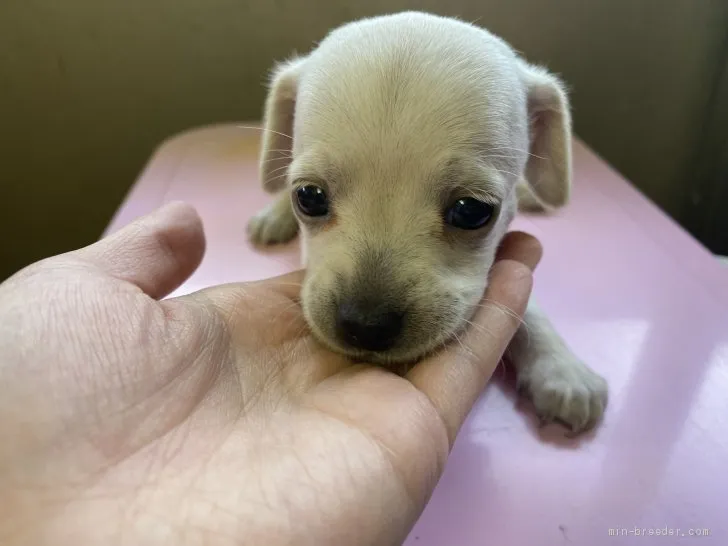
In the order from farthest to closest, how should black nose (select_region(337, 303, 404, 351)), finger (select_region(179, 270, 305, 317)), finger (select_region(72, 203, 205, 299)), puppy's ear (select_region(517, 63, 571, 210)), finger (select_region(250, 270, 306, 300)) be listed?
puppy's ear (select_region(517, 63, 571, 210)) < finger (select_region(250, 270, 306, 300)) < finger (select_region(179, 270, 305, 317)) < finger (select_region(72, 203, 205, 299)) < black nose (select_region(337, 303, 404, 351))

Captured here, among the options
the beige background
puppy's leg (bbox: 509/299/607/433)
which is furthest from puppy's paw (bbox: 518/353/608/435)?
the beige background

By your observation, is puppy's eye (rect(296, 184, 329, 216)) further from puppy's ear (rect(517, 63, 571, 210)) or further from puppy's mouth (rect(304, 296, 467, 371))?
puppy's ear (rect(517, 63, 571, 210))

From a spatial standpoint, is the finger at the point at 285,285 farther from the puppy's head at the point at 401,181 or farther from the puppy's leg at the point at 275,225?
the puppy's leg at the point at 275,225

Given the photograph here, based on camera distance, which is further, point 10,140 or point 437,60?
point 10,140

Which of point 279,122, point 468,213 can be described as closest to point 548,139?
point 468,213

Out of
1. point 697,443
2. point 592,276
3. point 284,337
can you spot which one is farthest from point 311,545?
point 592,276

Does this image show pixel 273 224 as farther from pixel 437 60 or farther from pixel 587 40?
pixel 587 40

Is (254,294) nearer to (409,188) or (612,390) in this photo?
(409,188)
